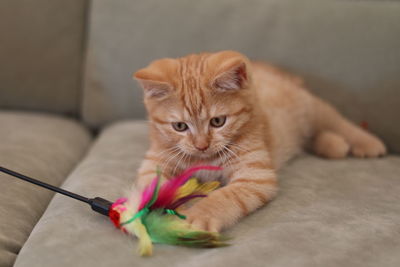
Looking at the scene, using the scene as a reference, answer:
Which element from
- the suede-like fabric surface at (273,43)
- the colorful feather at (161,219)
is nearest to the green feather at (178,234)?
the colorful feather at (161,219)

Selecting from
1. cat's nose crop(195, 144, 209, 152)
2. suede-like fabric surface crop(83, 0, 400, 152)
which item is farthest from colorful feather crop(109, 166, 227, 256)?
suede-like fabric surface crop(83, 0, 400, 152)

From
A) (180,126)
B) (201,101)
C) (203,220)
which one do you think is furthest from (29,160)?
(203,220)

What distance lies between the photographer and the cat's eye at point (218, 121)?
144 centimetres

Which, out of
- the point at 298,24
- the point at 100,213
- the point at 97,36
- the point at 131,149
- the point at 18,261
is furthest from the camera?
the point at 97,36

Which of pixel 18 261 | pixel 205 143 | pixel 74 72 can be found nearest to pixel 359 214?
pixel 205 143

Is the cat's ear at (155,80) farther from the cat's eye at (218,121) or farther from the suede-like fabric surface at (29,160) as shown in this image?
the suede-like fabric surface at (29,160)

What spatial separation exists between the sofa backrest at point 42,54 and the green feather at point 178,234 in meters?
1.41

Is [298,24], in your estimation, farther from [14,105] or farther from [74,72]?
[14,105]

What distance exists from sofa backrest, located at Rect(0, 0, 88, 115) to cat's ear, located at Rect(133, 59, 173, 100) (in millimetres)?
976

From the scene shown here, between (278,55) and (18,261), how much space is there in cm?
149

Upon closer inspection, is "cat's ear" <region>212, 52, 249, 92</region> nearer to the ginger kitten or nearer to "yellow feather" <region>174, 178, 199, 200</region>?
the ginger kitten

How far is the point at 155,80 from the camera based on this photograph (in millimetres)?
1386

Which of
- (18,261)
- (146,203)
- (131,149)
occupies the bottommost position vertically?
(131,149)

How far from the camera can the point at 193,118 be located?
141 cm
